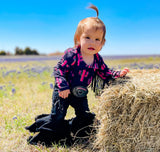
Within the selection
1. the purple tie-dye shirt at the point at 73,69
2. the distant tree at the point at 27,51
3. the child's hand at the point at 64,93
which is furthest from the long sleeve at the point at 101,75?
the distant tree at the point at 27,51

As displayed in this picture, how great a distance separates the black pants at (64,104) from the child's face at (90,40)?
622 millimetres

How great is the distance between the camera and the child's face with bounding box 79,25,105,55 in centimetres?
209

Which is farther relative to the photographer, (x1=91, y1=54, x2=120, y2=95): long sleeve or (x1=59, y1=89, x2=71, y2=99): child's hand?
(x1=91, y1=54, x2=120, y2=95): long sleeve

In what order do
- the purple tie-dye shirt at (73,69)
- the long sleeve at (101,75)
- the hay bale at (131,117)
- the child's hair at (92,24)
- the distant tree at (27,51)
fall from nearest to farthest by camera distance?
1. the hay bale at (131,117)
2. the child's hair at (92,24)
3. the purple tie-dye shirt at (73,69)
4. the long sleeve at (101,75)
5. the distant tree at (27,51)

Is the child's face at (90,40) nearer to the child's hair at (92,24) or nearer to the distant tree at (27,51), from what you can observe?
the child's hair at (92,24)

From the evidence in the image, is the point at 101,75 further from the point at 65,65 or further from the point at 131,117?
the point at 131,117

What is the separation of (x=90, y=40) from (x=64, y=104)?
0.85 meters

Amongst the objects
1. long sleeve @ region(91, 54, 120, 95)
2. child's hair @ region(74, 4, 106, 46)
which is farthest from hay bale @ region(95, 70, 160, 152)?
child's hair @ region(74, 4, 106, 46)

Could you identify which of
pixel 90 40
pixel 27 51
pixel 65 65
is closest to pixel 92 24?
pixel 90 40

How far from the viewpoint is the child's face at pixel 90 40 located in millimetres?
2094

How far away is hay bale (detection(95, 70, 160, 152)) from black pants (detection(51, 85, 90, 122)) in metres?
0.35

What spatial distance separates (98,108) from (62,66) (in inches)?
25.9

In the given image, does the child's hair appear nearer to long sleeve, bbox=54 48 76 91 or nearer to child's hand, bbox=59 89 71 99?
long sleeve, bbox=54 48 76 91

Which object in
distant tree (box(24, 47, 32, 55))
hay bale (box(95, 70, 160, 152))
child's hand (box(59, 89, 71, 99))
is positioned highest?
distant tree (box(24, 47, 32, 55))
